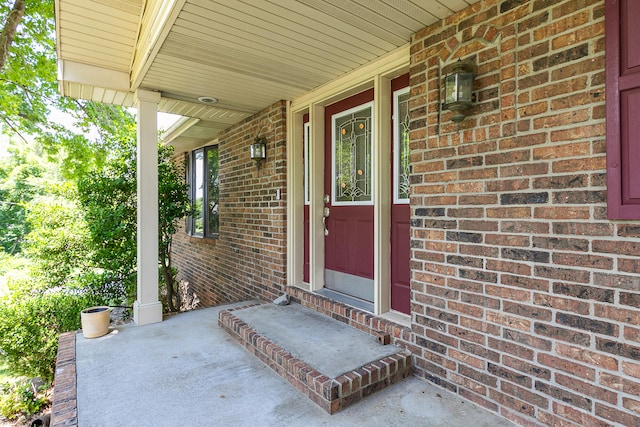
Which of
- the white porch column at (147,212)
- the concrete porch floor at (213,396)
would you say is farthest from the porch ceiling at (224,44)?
the concrete porch floor at (213,396)

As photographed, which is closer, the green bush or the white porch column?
the white porch column

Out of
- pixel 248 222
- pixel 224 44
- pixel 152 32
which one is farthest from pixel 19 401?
pixel 224 44

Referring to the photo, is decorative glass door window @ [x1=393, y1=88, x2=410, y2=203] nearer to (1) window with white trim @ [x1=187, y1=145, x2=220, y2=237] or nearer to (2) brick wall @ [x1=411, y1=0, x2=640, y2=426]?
(2) brick wall @ [x1=411, y1=0, x2=640, y2=426]

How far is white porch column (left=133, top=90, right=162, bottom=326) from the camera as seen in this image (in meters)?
3.37

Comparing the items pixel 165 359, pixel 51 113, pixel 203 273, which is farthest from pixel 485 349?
pixel 51 113

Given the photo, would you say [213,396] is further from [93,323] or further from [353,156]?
[353,156]

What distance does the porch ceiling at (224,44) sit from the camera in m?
2.09

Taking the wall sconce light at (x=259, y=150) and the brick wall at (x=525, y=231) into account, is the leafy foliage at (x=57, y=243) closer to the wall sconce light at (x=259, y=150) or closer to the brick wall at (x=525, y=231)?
the wall sconce light at (x=259, y=150)

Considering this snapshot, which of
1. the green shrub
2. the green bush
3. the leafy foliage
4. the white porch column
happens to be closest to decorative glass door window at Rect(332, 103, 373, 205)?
the white porch column

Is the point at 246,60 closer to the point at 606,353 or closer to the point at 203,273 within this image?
the point at 606,353

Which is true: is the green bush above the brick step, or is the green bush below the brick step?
below

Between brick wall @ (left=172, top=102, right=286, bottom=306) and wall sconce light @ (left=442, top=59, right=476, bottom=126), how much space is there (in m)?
2.20

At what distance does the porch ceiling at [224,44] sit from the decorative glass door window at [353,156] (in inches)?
16.9

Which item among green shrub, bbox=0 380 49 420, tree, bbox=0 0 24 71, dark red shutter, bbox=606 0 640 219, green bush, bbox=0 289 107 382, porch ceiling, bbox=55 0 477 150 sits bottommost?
green shrub, bbox=0 380 49 420
